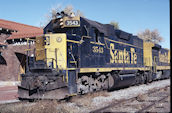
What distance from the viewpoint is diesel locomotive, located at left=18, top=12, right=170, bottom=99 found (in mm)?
7801

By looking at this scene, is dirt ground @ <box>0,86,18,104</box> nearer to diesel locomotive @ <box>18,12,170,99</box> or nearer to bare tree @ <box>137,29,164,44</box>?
diesel locomotive @ <box>18,12,170,99</box>

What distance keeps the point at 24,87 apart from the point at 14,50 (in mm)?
11071

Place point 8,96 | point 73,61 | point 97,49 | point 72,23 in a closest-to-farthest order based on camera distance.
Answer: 1. point 73,61
2. point 72,23
3. point 97,49
4. point 8,96

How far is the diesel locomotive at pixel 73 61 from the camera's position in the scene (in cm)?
780

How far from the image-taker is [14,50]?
716 inches

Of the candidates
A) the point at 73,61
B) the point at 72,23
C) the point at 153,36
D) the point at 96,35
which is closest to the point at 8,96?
the point at 73,61

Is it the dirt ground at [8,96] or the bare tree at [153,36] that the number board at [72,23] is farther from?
the bare tree at [153,36]

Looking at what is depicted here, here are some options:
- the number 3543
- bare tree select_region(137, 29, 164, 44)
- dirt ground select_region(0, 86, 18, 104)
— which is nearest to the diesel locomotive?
the number 3543

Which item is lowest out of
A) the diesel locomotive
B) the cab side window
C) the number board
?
the diesel locomotive

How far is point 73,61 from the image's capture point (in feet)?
28.0

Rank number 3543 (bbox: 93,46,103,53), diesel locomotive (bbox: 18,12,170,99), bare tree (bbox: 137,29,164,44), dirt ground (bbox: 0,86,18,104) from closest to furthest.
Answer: diesel locomotive (bbox: 18,12,170,99)
dirt ground (bbox: 0,86,18,104)
number 3543 (bbox: 93,46,103,53)
bare tree (bbox: 137,29,164,44)

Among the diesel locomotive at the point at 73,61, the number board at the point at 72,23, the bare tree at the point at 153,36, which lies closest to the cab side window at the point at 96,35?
the diesel locomotive at the point at 73,61

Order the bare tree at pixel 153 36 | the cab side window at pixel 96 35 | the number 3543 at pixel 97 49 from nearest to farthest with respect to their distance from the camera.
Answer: the number 3543 at pixel 97 49
the cab side window at pixel 96 35
the bare tree at pixel 153 36

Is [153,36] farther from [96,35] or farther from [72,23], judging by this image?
[72,23]
